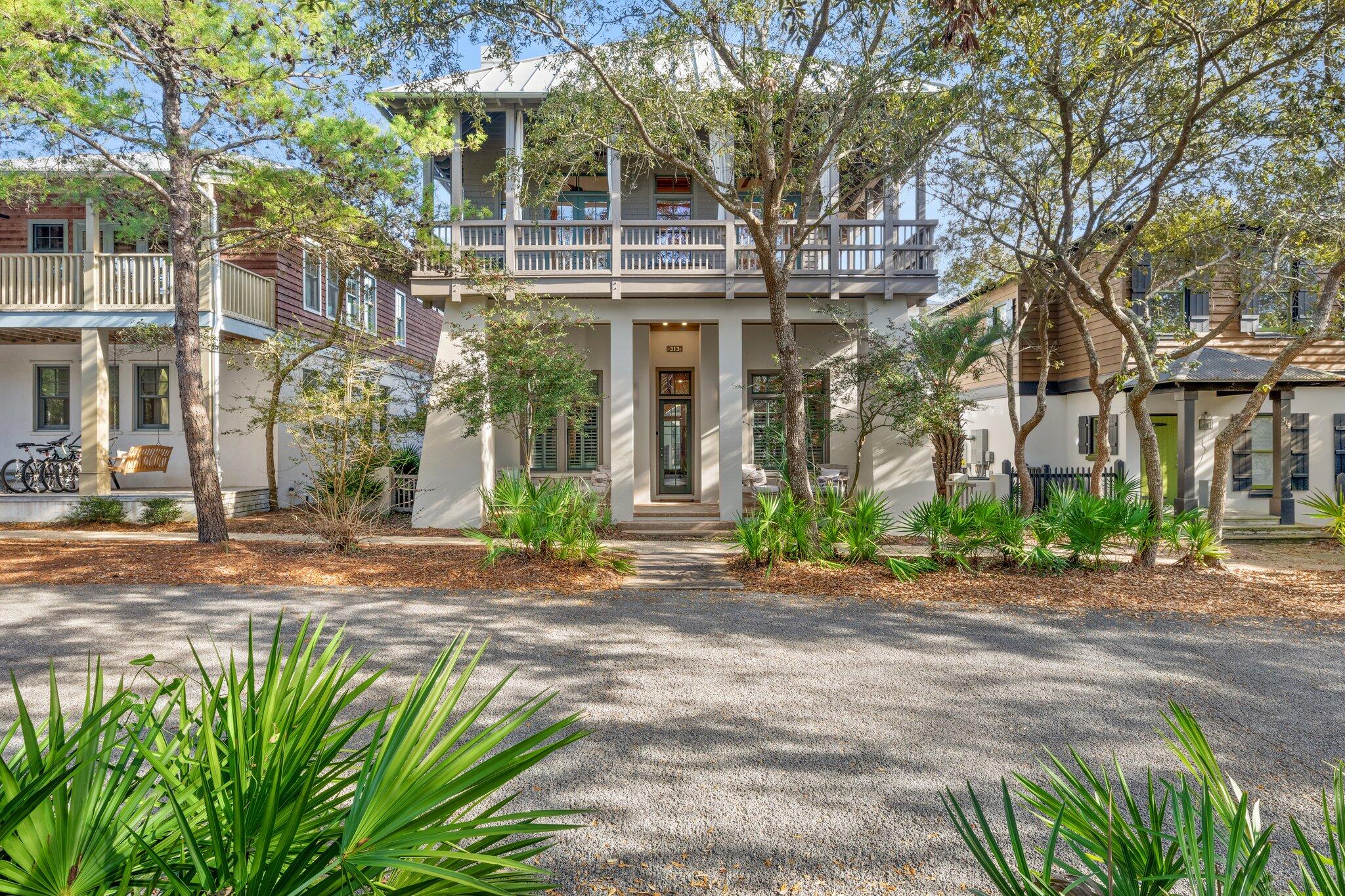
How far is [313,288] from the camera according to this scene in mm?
18719

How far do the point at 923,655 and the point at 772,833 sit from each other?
122 inches

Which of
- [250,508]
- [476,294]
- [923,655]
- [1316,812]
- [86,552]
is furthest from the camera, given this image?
[250,508]

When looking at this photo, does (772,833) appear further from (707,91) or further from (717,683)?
(707,91)

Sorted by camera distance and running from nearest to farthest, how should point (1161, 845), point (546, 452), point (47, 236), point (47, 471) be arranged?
point (1161, 845) < point (47, 471) < point (546, 452) < point (47, 236)

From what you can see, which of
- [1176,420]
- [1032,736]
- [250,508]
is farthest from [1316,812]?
[250,508]

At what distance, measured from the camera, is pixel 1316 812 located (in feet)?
10.9

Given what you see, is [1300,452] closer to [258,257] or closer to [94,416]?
[258,257]

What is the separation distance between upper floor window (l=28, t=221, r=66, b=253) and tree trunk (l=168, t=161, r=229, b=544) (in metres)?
8.94

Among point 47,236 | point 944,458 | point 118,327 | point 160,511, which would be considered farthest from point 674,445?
point 47,236

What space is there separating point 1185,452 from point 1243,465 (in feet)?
9.40

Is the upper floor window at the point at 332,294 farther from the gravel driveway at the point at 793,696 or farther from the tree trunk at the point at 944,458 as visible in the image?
the tree trunk at the point at 944,458

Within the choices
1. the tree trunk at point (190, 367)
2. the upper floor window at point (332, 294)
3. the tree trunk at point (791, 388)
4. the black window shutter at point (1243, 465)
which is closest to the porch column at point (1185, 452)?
the black window shutter at point (1243, 465)

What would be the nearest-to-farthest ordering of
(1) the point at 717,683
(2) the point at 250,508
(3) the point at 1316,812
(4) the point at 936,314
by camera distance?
1. (3) the point at 1316,812
2. (1) the point at 717,683
3. (2) the point at 250,508
4. (4) the point at 936,314

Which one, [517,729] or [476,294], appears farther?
[476,294]
